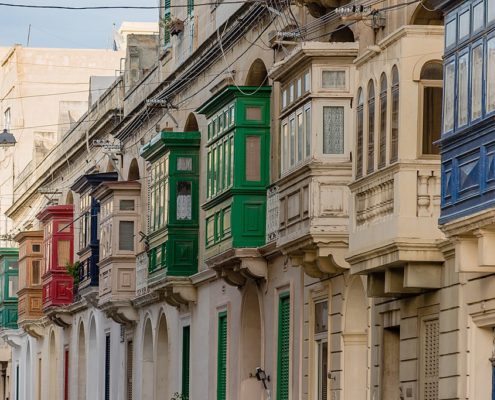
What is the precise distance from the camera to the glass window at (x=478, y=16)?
19.1m

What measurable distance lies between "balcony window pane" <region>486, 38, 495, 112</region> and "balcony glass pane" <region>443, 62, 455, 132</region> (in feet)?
3.44

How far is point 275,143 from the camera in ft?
99.7

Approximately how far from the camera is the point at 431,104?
21.8 meters

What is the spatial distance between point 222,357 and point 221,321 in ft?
2.28

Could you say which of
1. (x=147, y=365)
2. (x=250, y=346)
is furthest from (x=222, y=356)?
(x=147, y=365)

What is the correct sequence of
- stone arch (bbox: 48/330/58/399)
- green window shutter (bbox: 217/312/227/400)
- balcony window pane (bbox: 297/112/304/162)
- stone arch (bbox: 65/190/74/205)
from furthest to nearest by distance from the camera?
stone arch (bbox: 48/330/58/399), stone arch (bbox: 65/190/74/205), green window shutter (bbox: 217/312/227/400), balcony window pane (bbox: 297/112/304/162)

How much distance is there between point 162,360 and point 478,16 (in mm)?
22744

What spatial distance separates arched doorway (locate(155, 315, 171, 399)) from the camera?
40.7m

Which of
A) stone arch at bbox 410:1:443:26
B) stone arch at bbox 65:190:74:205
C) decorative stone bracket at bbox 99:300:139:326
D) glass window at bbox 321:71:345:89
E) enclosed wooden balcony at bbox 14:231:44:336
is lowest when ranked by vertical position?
decorative stone bracket at bbox 99:300:139:326

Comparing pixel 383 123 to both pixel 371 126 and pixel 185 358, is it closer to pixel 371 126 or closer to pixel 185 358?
pixel 371 126

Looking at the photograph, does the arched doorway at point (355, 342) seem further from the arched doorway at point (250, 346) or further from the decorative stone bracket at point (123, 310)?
the decorative stone bracket at point (123, 310)

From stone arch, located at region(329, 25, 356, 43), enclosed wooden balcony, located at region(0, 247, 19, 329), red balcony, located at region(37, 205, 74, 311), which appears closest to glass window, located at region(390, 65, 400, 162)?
stone arch, located at region(329, 25, 356, 43)

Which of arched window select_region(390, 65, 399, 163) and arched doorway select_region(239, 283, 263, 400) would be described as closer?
arched window select_region(390, 65, 399, 163)

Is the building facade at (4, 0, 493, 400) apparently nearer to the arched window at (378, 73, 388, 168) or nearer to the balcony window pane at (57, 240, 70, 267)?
the arched window at (378, 73, 388, 168)
